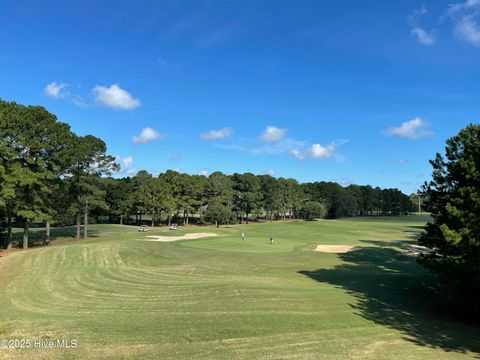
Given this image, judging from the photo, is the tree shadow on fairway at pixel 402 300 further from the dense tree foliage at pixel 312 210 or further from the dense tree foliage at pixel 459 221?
the dense tree foliage at pixel 312 210

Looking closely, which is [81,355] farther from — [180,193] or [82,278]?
[180,193]

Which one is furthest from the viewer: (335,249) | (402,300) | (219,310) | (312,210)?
(312,210)

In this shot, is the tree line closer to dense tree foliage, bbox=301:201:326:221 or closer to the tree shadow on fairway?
dense tree foliage, bbox=301:201:326:221

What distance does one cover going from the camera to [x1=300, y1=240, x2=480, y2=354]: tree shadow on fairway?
55.2 feet

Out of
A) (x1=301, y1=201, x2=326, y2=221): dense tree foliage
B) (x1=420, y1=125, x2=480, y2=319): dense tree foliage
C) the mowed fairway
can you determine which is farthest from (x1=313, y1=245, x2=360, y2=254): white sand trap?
(x1=301, y1=201, x2=326, y2=221): dense tree foliage

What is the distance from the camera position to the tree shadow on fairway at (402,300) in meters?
16.8

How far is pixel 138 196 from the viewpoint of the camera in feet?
341

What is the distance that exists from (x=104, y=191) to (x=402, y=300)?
163 feet

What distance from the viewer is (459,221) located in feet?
69.1

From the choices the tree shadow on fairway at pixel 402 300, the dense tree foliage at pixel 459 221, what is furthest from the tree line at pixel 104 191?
the dense tree foliage at pixel 459 221

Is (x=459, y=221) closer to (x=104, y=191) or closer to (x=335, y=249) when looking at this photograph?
(x=335, y=249)

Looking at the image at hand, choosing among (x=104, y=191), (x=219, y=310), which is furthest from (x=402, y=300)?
(x=104, y=191)

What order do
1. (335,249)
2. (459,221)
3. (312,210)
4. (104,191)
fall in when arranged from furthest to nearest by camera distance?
(312,210) < (104,191) < (335,249) < (459,221)

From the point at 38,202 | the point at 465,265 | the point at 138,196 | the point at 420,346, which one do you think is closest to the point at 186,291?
the point at 420,346
